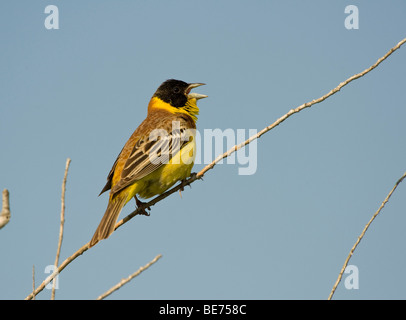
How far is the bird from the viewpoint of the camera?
16.2 ft

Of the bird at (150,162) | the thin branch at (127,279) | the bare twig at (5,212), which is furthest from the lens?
the bird at (150,162)

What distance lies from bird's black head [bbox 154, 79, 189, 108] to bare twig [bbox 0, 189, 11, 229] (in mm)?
4547

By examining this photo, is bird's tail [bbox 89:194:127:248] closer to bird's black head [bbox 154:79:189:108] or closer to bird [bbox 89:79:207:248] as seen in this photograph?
bird [bbox 89:79:207:248]

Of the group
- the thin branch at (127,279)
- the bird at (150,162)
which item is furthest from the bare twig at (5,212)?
the bird at (150,162)

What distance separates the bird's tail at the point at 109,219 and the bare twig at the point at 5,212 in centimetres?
204

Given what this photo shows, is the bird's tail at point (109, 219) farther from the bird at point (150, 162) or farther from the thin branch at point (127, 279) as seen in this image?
the thin branch at point (127, 279)

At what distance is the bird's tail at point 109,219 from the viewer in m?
4.34

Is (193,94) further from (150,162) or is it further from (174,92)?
(150,162)

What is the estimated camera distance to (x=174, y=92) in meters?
6.70

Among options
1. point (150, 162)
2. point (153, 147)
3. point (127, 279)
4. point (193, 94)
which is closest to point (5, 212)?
point (127, 279)

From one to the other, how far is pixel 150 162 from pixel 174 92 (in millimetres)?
1831

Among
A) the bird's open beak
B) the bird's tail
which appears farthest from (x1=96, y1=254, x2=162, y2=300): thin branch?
the bird's open beak
